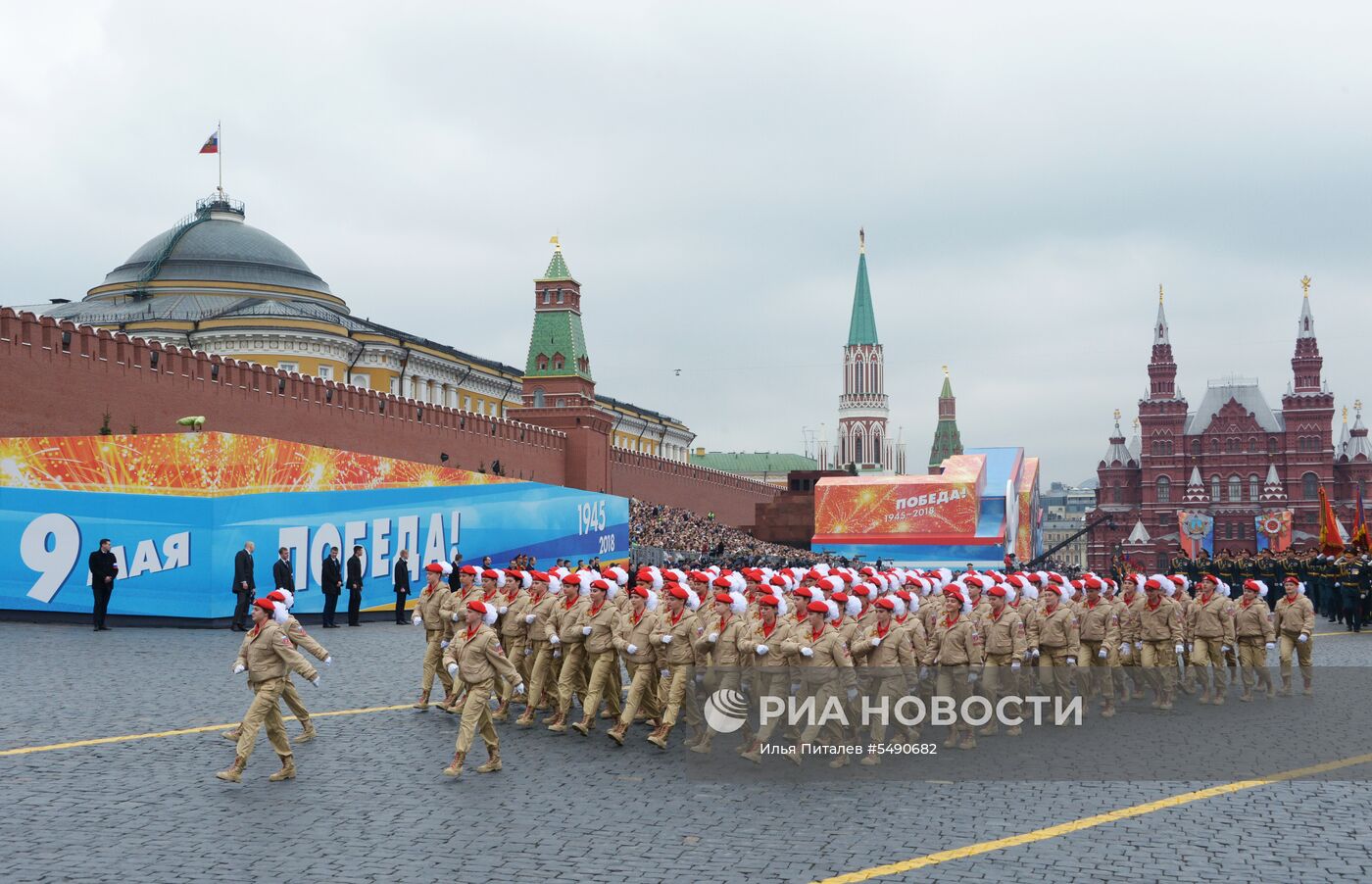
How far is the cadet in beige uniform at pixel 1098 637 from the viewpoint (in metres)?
16.2

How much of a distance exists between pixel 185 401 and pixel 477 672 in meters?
22.1

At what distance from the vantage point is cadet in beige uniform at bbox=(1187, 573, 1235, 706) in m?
17.1

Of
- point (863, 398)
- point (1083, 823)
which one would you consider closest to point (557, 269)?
point (1083, 823)

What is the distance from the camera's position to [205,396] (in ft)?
105

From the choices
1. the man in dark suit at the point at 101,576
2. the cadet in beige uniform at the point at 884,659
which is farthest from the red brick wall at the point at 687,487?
the cadet in beige uniform at the point at 884,659

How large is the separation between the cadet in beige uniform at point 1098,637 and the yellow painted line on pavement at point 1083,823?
144 inches

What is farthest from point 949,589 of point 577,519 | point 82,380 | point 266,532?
point 577,519

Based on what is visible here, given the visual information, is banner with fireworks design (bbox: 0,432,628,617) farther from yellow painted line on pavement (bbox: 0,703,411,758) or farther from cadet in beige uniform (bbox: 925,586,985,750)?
cadet in beige uniform (bbox: 925,586,985,750)

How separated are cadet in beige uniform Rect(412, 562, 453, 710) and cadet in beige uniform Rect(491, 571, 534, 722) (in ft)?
2.02

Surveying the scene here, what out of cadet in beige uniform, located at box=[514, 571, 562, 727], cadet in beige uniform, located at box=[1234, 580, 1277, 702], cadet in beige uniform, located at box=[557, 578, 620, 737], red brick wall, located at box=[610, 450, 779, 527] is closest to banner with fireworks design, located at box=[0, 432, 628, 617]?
cadet in beige uniform, located at box=[514, 571, 562, 727]

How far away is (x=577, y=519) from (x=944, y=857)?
1166 inches

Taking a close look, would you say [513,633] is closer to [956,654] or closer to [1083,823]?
[956,654]

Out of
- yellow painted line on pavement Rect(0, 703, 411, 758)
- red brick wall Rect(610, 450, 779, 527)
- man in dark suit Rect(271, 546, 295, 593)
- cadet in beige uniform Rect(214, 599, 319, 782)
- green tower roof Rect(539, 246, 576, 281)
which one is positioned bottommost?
yellow painted line on pavement Rect(0, 703, 411, 758)

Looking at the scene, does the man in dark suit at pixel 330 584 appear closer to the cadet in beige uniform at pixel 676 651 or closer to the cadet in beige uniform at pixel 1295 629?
the cadet in beige uniform at pixel 676 651
